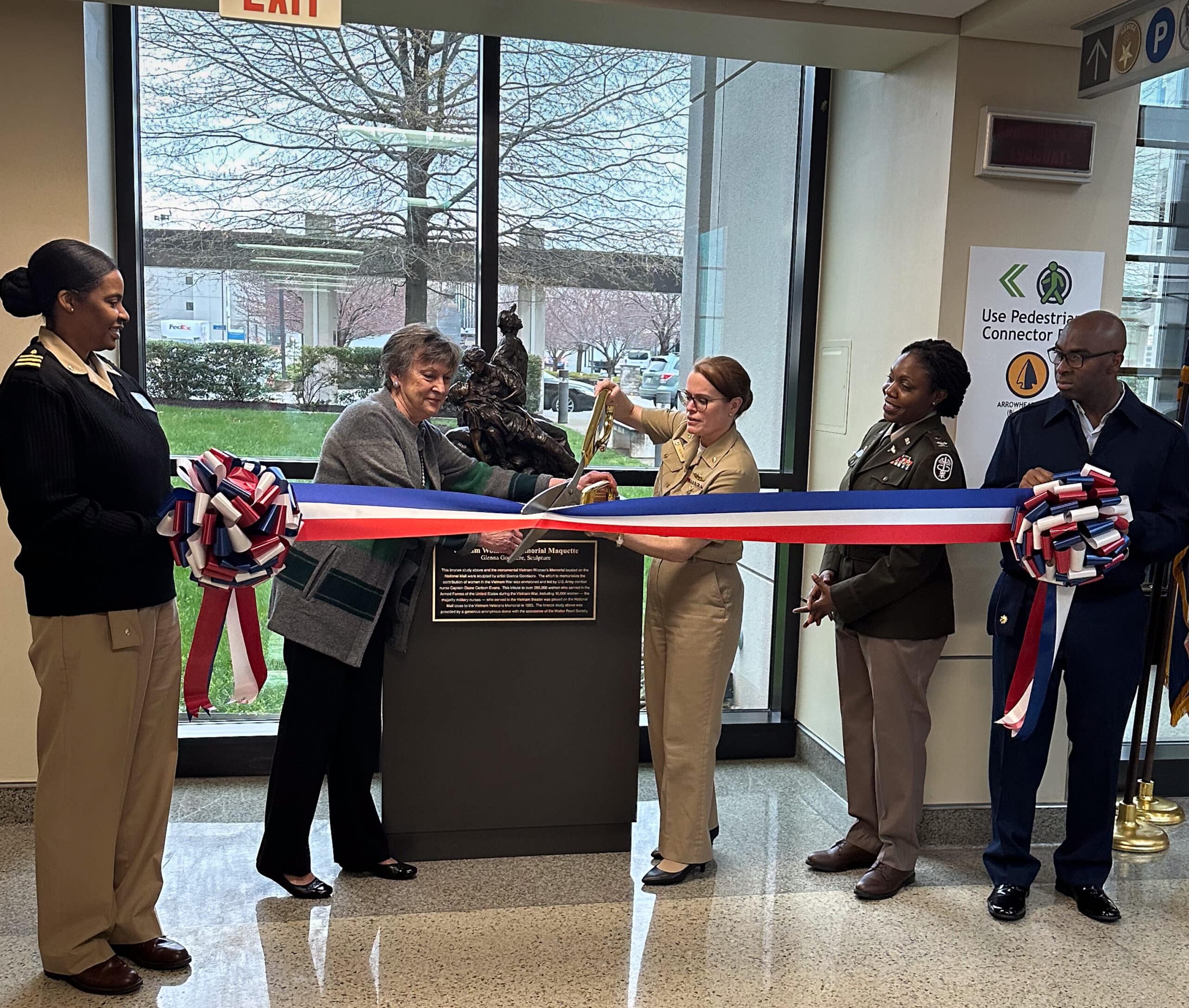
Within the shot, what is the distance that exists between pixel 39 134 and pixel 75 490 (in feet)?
5.70

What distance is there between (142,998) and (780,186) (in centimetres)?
384

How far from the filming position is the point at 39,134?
11.9 ft

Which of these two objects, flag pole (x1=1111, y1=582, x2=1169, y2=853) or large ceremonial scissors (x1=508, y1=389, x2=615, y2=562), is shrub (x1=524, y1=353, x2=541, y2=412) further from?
flag pole (x1=1111, y1=582, x2=1169, y2=853)

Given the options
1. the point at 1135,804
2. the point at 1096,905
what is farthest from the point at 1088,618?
the point at 1135,804

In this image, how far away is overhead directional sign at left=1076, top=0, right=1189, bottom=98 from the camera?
10.2 ft

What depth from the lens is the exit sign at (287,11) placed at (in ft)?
9.23

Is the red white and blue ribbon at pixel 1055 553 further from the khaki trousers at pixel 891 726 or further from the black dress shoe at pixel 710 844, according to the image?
the black dress shoe at pixel 710 844

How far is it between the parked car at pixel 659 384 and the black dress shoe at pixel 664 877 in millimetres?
2019

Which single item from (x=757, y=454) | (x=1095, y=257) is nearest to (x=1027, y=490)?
(x=1095, y=257)

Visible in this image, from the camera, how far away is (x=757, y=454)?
479 cm

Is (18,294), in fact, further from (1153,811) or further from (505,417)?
(1153,811)

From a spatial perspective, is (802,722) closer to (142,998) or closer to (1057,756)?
(1057,756)

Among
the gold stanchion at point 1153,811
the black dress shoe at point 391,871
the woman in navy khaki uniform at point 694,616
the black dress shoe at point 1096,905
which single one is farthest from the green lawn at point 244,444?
the gold stanchion at point 1153,811

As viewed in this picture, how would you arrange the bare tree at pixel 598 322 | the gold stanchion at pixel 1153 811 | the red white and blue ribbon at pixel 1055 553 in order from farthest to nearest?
the bare tree at pixel 598 322, the gold stanchion at pixel 1153 811, the red white and blue ribbon at pixel 1055 553
